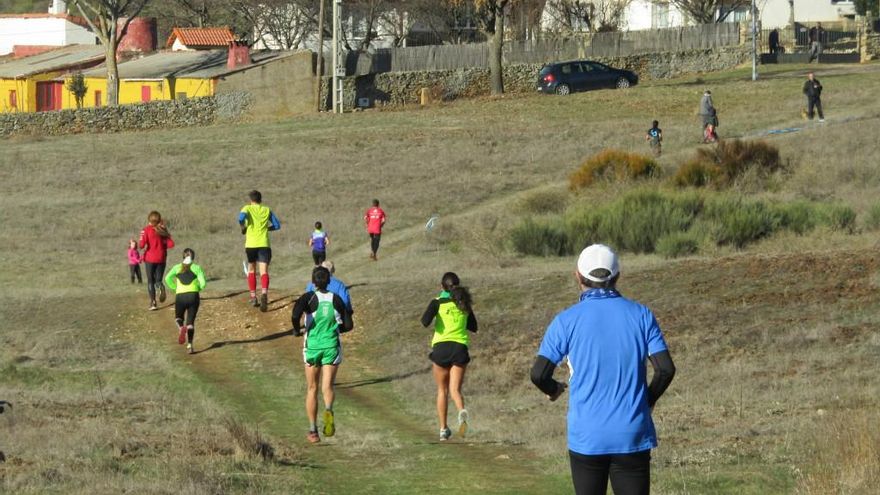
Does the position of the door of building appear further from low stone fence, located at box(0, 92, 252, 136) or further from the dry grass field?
the dry grass field

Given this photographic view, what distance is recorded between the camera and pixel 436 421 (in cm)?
1457

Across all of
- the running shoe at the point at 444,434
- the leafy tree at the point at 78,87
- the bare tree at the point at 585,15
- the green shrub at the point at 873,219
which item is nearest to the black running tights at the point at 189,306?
the running shoe at the point at 444,434

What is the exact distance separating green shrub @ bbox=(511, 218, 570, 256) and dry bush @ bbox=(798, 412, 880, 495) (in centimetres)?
1873

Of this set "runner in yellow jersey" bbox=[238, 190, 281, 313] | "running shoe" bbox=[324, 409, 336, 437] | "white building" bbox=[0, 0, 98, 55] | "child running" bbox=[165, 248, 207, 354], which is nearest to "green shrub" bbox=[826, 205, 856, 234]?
"runner in yellow jersey" bbox=[238, 190, 281, 313]

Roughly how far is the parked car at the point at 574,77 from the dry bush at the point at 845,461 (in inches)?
1940

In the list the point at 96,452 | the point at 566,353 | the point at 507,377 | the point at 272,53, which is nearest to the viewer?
the point at 566,353

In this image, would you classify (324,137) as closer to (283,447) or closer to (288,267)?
(288,267)

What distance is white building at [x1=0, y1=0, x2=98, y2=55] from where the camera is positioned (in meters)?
95.0

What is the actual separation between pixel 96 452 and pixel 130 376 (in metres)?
7.39

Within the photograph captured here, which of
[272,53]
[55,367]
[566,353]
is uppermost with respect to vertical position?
[272,53]

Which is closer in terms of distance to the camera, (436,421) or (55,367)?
(436,421)

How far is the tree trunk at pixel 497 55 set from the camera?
5828cm

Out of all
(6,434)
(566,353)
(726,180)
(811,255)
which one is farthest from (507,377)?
(726,180)

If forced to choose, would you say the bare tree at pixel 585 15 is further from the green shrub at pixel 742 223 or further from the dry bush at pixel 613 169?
the green shrub at pixel 742 223
